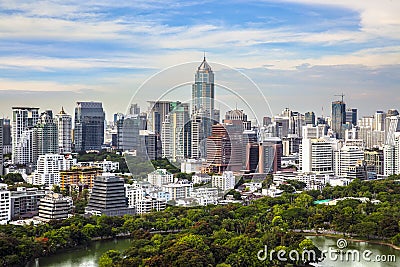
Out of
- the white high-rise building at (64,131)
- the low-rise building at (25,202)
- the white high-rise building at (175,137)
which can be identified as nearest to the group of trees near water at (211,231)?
the white high-rise building at (175,137)

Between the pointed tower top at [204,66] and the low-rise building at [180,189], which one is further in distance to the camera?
the low-rise building at [180,189]

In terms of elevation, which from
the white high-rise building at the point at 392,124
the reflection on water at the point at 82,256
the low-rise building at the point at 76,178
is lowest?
the reflection on water at the point at 82,256

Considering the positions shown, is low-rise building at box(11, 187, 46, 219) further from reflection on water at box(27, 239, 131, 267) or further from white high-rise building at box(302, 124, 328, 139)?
white high-rise building at box(302, 124, 328, 139)

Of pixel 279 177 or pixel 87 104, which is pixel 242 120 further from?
pixel 87 104

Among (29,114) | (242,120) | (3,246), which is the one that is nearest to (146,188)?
(242,120)

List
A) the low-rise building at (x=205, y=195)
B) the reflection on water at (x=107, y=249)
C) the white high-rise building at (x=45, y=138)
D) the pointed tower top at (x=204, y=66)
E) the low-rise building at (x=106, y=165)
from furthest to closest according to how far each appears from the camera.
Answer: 1. the white high-rise building at (x=45, y=138)
2. the low-rise building at (x=106, y=165)
3. the low-rise building at (x=205, y=195)
4. the reflection on water at (x=107, y=249)
5. the pointed tower top at (x=204, y=66)

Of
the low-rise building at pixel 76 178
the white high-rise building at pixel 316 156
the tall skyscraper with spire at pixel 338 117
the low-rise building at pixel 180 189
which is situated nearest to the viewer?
the low-rise building at pixel 180 189

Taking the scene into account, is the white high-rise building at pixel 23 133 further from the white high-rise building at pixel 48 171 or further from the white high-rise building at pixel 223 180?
the white high-rise building at pixel 223 180

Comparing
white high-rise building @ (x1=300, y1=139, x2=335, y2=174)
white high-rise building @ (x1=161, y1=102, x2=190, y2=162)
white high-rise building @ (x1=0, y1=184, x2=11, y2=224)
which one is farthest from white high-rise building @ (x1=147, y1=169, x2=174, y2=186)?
white high-rise building @ (x1=300, y1=139, x2=335, y2=174)
